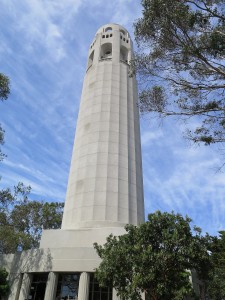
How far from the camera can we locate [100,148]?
35.7 meters

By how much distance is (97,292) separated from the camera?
25.8 metres

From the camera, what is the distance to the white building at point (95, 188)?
25844 mm

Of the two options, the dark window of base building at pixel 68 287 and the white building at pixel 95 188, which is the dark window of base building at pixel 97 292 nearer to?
the white building at pixel 95 188

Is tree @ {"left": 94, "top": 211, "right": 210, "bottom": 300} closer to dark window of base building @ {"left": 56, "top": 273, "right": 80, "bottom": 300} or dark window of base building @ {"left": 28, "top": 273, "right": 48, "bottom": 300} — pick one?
dark window of base building @ {"left": 56, "top": 273, "right": 80, "bottom": 300}

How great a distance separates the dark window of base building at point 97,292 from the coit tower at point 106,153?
598 cm

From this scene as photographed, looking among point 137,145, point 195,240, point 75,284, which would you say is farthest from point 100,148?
point 195,240

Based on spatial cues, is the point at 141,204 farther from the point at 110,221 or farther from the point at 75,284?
the point at 75,284

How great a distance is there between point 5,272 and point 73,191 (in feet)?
36.4

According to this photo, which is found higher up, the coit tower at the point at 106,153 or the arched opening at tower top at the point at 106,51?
the arched opening at tower top at the point at 106,51

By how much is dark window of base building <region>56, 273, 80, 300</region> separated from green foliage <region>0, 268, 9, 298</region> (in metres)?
4.77

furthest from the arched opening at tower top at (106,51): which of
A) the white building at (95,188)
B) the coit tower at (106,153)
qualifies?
the coit tower at (106,153)

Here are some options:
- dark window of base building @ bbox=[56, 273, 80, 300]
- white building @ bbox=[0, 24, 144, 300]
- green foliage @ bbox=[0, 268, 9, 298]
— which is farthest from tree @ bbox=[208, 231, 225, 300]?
green foliage @ bbox=[0, 268, 9, 298]

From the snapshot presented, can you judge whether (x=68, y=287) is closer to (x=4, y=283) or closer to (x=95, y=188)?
(x=4, y=283)

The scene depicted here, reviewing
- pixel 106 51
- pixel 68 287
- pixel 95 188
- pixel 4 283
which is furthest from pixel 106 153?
pixel 106 51
